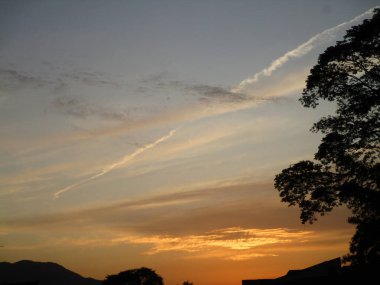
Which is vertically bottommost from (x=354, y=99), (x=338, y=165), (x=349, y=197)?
(x=349, y=197)

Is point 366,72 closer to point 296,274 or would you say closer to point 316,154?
point 316,154

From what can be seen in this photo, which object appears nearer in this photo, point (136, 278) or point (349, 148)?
point (349, 148)

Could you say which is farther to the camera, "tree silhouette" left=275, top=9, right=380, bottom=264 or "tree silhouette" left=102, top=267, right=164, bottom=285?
"tree silhouette" left=102, top=267, right=164, bottom=285

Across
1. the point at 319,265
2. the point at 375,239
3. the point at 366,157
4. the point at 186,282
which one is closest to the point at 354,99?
the point at 366,157

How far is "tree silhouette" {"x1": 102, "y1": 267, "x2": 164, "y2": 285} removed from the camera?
7238 centimetres

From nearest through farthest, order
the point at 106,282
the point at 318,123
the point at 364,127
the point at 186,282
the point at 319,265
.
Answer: the point at 364,127
the point at 318,123
the point at 319,265
the point at 106,282
the point at 186,282

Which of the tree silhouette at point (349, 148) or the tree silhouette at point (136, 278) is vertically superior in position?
the tree silhouette at point (349, 148)

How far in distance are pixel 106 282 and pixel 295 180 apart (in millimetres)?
57314

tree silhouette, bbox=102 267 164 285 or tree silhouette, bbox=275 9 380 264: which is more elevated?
tree silhouette, bbox=275 9 380 264

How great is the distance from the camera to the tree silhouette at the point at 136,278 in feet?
237

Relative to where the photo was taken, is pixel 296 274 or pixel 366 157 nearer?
pixel 366 157

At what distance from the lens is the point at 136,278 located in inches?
2908

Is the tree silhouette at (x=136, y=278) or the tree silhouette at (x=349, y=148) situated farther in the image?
the tree silhouette at (x=136, y=278)

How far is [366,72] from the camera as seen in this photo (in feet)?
72.2
